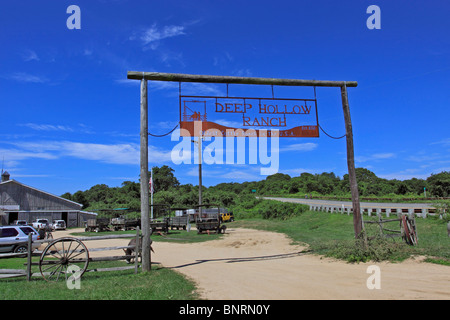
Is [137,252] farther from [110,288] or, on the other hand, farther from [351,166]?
[351,166]

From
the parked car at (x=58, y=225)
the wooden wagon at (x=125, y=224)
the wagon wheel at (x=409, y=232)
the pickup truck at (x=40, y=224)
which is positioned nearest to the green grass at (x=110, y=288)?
the wagon wheel at (x=409, y=232)

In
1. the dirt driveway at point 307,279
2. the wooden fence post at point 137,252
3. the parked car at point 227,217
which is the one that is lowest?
the parked car at point 227,217

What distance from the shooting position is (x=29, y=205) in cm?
4600

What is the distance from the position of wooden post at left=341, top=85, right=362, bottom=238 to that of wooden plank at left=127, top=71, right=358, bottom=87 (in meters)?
0.75

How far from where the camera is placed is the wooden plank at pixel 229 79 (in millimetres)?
10641

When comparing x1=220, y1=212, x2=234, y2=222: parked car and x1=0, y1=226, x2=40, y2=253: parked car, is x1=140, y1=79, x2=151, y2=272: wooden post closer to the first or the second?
x1=0, y1=226, x2=40, y2=253: parked car

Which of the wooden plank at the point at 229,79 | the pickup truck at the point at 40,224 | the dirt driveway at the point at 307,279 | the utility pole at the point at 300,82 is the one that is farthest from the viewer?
the pickup truck at the point at 40,224

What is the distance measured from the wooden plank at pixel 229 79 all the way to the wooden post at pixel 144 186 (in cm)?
32

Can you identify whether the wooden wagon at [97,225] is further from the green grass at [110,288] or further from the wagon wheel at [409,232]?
the wagon wheel at [409,232]

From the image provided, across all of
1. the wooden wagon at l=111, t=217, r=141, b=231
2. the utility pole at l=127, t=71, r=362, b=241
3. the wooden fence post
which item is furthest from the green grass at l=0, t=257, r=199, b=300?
the wooden wagon at l=111, t=217, r=141, b=231

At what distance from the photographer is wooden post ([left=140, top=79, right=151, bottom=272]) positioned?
977cm
